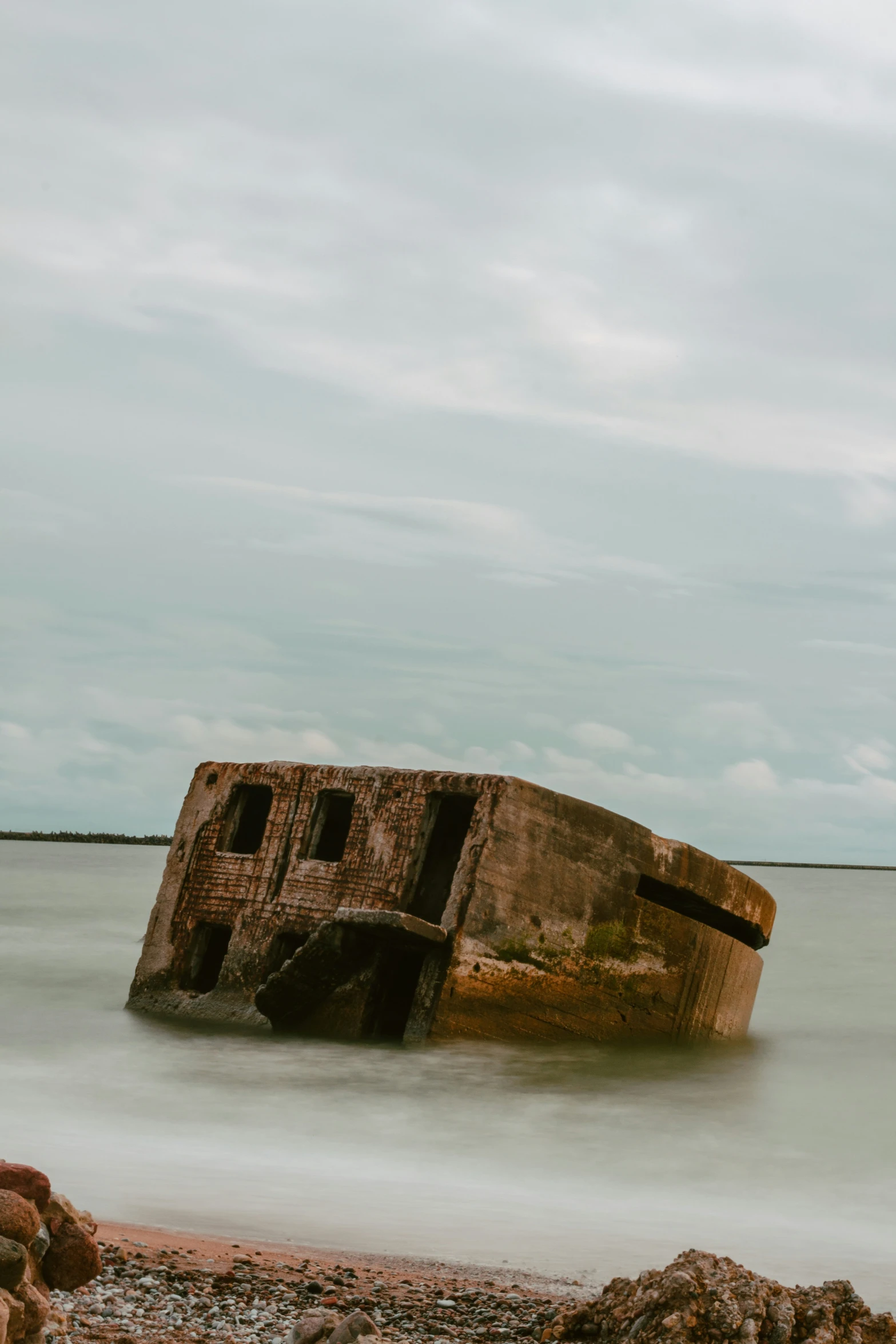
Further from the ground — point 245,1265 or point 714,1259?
point 714,1259

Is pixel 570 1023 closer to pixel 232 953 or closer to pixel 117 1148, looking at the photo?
pixel 232 953

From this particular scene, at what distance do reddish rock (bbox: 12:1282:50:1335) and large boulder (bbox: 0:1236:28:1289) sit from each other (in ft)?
0.07

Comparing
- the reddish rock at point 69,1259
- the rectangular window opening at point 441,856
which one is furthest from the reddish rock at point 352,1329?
the rectangular window opening at point 441,856

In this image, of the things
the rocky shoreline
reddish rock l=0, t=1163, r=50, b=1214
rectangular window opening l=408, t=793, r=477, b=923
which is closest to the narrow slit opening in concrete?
rectangular window opening l=408, t=793, r=477, b=923

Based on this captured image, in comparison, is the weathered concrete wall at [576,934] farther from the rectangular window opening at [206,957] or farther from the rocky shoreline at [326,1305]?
the rocky shoreline at [326,1305]

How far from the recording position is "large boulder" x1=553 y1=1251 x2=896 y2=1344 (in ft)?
10.7

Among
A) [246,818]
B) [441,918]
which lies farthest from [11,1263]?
[246,818]

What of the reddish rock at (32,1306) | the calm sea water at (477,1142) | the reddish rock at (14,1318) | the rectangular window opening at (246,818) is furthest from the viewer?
the rectangular window opening at (246,818)

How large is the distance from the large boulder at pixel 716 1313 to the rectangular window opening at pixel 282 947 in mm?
5279

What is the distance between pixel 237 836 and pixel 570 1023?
2.97 metres

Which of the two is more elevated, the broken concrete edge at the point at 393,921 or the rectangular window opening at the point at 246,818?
the rectangular window opening at the point at 246,818

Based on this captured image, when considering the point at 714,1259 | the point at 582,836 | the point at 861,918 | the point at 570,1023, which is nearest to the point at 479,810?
the point at 582,836

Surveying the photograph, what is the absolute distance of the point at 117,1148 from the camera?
20.9 feet

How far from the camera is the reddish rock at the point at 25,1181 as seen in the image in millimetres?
3234
